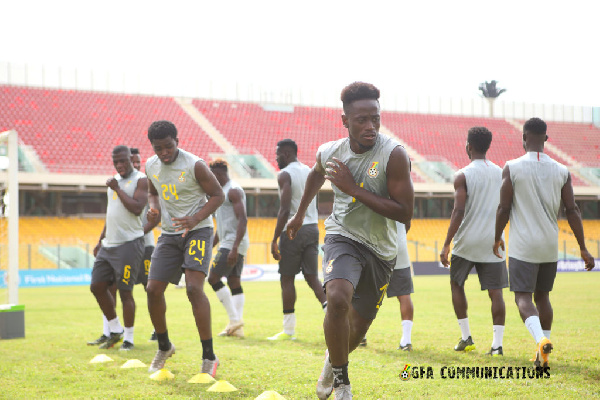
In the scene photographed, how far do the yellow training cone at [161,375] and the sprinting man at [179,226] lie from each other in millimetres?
334

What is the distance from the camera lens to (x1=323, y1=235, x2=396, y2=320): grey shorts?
14.9 feet

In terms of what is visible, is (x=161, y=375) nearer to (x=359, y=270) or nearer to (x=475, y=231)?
(x=359, y=270)

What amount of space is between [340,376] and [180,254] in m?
2.58

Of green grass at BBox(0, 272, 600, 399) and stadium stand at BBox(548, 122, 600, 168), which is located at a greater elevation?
stadium stand at BBox(548, 122, 600, 168)

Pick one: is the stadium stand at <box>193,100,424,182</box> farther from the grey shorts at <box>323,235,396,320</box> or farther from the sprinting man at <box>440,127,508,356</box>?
the grey shorts at <box>323,235,396,320</box>

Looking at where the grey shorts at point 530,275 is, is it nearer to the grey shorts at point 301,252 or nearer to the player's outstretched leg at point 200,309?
the player's outstretched leg at point 200,309

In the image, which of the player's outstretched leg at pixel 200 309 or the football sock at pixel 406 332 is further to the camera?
the football sock at pixel 406 332

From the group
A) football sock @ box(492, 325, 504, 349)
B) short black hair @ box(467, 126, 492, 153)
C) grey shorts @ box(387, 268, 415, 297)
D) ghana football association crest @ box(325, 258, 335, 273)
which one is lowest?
football sock @ box(492, 325, 504, 349)

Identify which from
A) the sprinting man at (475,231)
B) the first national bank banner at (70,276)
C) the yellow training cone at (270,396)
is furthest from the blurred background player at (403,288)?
the first national bank banner at (70,276)

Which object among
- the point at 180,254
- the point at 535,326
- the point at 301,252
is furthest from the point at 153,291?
the point at 535,326

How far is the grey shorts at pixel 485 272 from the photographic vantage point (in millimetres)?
7254

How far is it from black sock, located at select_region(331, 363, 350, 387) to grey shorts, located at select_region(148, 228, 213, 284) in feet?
7.15

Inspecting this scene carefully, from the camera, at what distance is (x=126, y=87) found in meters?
49.6

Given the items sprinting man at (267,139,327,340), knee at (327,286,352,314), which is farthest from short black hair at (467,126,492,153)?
knee at (327,286,352,314)
